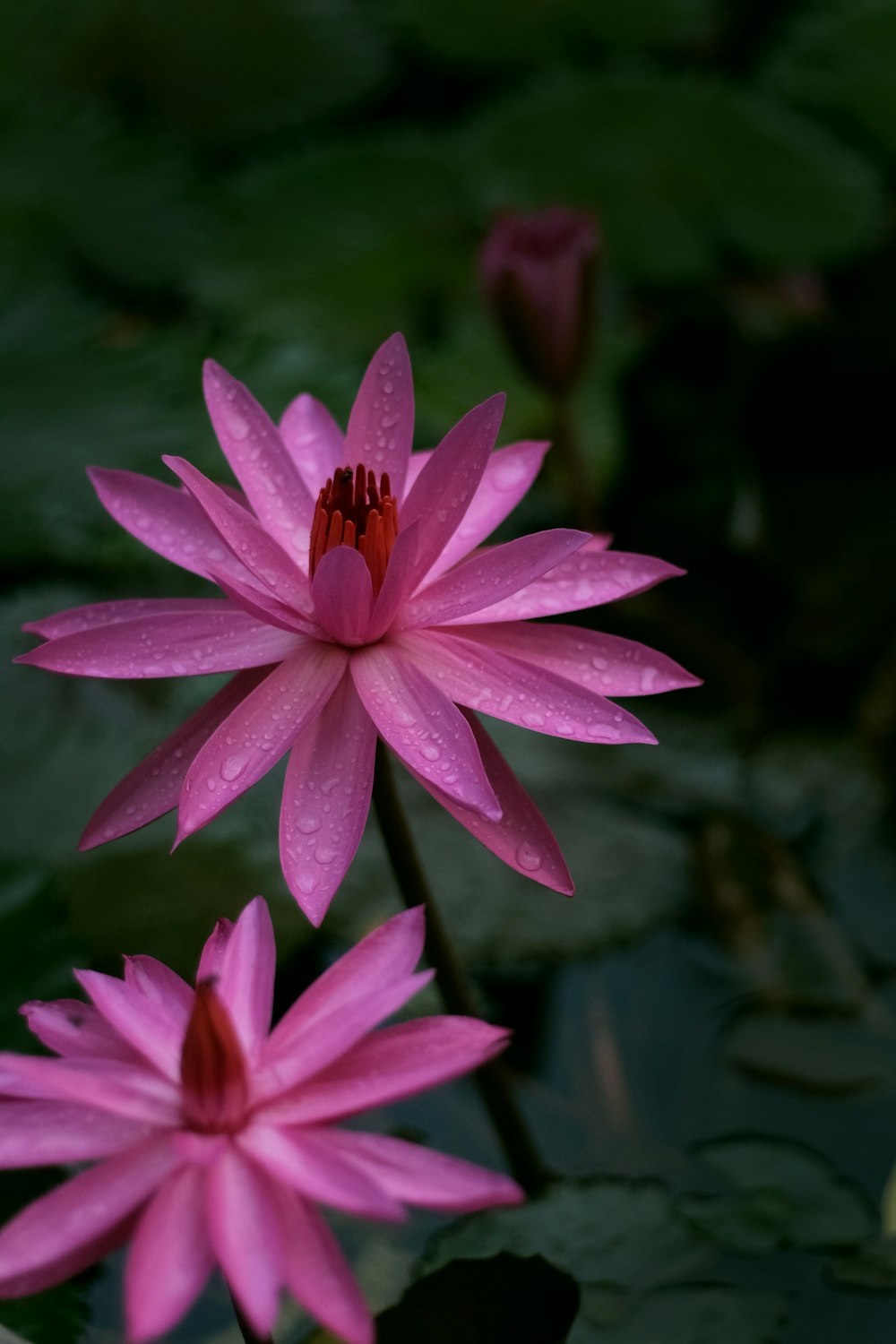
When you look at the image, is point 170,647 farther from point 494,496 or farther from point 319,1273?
point 319,1273

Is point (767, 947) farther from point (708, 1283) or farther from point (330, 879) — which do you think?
point (330, 879)

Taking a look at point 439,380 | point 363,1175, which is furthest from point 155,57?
point 363,1175

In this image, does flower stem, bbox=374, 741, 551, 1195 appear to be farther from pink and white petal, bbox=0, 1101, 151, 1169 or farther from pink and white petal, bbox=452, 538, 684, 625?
pink and white petal, bbox=0, 1101, 151, 1169

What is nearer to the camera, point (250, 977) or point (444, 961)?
point (250, 977)

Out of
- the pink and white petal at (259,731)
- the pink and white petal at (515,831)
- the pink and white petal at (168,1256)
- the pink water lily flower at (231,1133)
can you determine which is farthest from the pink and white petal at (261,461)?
the pink and white petal at (168,1256)

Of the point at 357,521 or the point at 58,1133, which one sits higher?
the point at 357,521

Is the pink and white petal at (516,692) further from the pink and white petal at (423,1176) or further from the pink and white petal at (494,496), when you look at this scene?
the pink and white petal at (423,1176)

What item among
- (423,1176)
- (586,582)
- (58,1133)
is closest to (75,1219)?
(58,1133)
